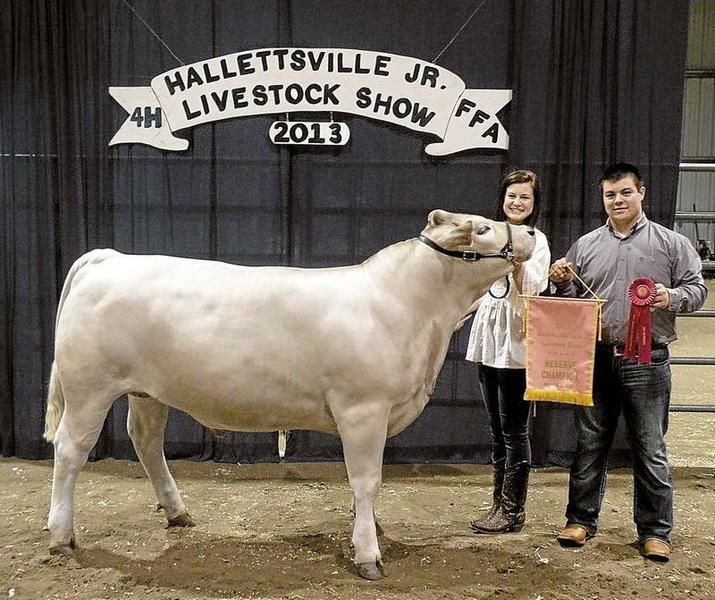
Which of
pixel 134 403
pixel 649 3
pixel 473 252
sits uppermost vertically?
pixel 649 3

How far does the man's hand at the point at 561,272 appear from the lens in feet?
10.1

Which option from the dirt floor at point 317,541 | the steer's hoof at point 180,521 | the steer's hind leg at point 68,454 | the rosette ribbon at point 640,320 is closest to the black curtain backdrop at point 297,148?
the dirt floor at point 317,541

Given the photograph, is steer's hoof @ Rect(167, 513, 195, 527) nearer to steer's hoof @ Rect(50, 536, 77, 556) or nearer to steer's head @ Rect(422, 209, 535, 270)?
steer's hoof @ Rect(50, 536, 77, 556)

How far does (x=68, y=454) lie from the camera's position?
3018 millimetres

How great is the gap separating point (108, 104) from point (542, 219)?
2866 millimetres

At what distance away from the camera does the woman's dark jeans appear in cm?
324

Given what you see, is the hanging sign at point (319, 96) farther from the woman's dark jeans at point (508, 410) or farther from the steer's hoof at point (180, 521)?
the steer's hoof at point (180, 521)

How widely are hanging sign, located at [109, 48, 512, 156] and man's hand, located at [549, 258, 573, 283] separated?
152 centimetres

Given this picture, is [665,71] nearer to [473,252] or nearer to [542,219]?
[542,219]

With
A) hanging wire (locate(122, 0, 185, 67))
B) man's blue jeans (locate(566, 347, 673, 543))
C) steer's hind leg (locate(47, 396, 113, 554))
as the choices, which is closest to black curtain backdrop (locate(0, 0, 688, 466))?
hanging wire (locate(122, 0, 185, 67))

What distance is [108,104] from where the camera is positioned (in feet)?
14.5

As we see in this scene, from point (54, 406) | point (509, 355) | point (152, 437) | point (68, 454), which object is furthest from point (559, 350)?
point (54, 406)

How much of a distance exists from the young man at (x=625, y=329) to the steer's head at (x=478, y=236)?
307 millimetres

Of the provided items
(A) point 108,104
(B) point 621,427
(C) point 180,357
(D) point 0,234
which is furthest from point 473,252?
(D) point 0,234
